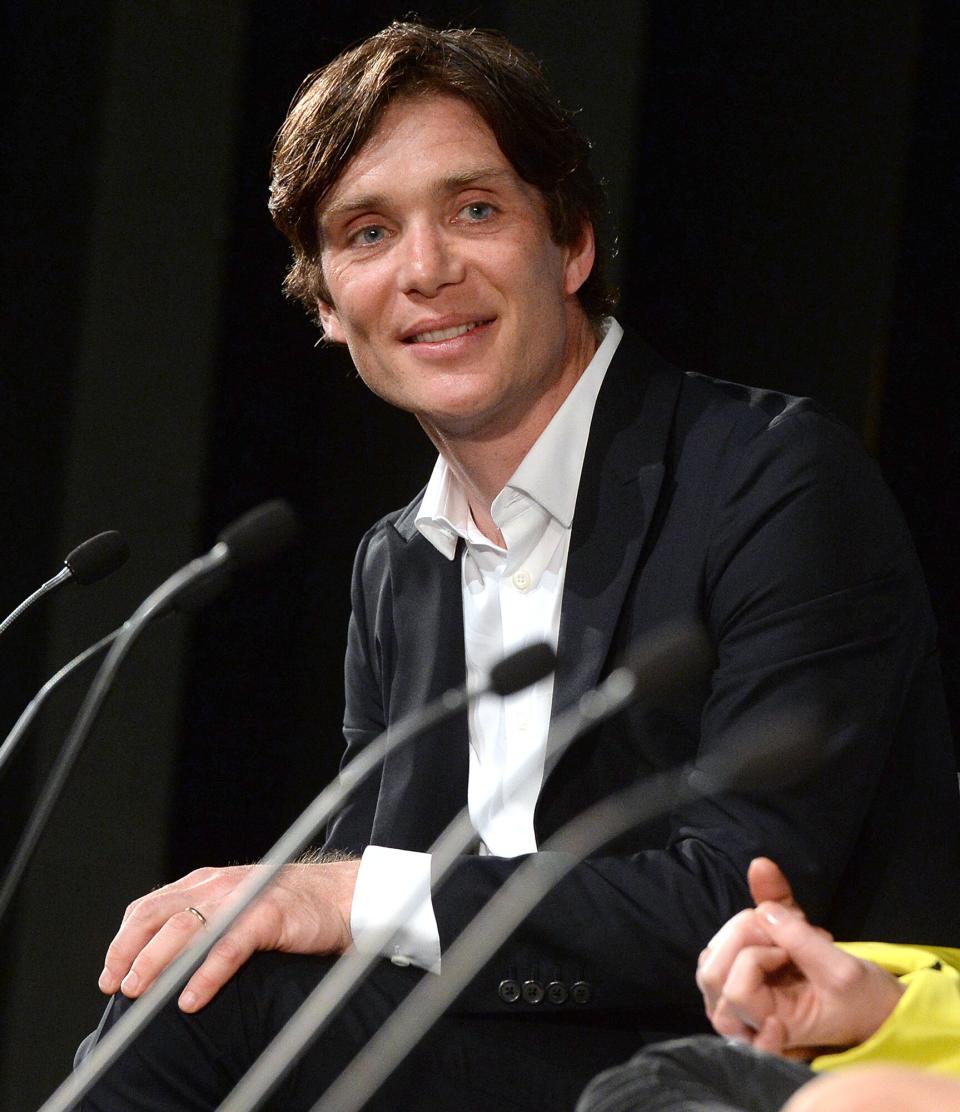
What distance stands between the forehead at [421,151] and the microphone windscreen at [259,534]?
2.33ft

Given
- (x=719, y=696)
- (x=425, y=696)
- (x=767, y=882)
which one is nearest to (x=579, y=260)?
(x=425, y=696)

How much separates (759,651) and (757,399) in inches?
15.4

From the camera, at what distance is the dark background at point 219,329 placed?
2.73 m

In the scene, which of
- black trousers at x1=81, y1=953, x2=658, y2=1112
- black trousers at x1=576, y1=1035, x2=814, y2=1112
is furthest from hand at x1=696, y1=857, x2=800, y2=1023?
black trousers at x1=81, y1=953, x2=658, y2=1112

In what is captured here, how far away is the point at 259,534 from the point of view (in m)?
1.33

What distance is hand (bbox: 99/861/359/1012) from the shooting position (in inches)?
57.6

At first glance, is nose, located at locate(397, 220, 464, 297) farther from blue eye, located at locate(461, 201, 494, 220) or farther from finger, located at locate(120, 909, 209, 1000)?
finger, located at locate(120, 909, 209, 1000)

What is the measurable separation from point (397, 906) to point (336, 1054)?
0.15m

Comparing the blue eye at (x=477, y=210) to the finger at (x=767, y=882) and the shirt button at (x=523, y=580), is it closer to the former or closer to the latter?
the shirt button at (x=523, y=580)

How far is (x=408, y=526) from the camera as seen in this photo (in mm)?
2111

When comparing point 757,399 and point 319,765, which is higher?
point 757,399

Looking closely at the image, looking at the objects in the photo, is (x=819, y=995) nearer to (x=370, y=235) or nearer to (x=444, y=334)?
(x=444, y=334)

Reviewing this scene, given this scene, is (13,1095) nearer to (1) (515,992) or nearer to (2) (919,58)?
(1) (515,992)

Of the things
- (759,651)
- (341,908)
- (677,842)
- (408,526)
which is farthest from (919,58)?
(341,908)
